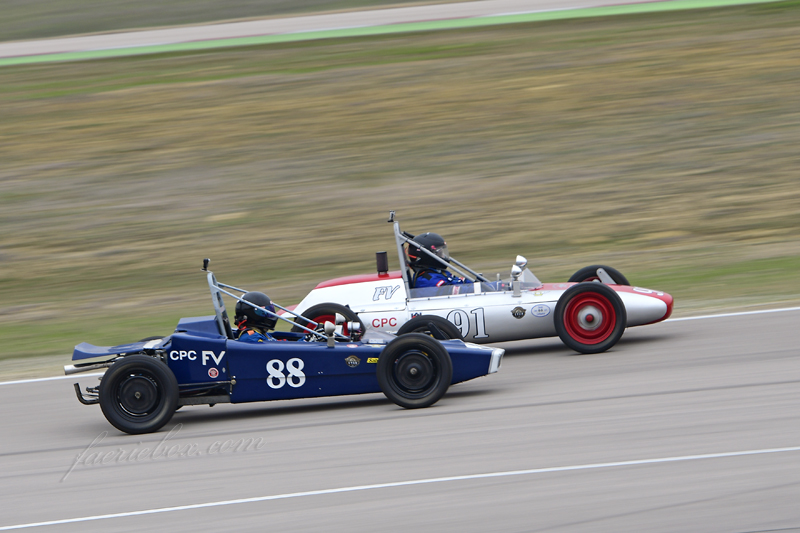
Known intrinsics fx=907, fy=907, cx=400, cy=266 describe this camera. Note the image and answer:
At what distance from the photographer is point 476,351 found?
7312mm

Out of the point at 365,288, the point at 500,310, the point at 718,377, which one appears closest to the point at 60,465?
the point at 365,288

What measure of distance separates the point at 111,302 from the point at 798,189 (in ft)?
39.9

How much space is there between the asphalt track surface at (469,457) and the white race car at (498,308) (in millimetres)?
391

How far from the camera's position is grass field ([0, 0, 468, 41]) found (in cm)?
4116

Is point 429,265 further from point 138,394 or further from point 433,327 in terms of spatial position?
point 138,394

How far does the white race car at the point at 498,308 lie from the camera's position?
8.63 m

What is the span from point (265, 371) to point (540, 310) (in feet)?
9.69

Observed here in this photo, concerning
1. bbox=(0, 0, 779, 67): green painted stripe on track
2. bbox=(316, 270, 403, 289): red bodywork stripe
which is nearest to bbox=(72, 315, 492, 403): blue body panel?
bbox=(316, 270, 403, 289): red bodywork stripe

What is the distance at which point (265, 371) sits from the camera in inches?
286

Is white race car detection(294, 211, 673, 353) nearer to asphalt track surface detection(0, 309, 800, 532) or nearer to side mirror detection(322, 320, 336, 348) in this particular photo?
asphalt track surface detection(0, 309, 800, 532)

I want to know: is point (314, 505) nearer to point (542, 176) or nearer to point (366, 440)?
point (366, 440)

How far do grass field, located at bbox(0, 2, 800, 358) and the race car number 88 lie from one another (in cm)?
465

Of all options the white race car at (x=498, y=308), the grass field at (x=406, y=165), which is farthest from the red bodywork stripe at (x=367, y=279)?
the grass field at (x=406, y=165)

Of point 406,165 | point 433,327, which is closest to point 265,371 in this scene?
point 433,327
